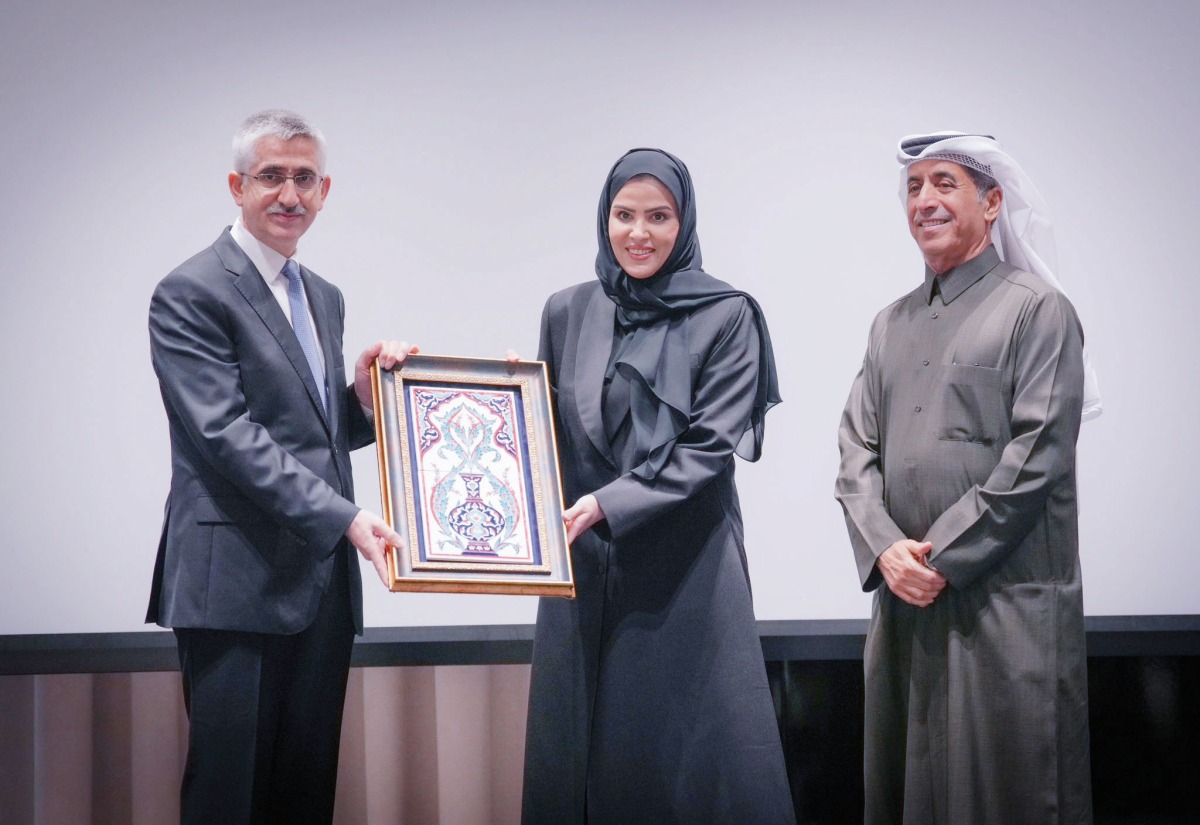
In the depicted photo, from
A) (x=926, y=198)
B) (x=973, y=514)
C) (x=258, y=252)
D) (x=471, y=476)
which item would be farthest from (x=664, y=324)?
(x=258, y=252)

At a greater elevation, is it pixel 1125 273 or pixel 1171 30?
pixel 1171 30

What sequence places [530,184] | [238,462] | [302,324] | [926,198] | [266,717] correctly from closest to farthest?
[238,462]
[266,717]
[302,324]
[926,198]
[530,184]

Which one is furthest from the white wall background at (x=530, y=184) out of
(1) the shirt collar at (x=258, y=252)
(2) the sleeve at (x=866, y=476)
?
(1) the shirt collar at (x=258, y=252)

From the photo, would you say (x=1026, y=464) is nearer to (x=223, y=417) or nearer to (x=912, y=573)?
(x=912, y=573)

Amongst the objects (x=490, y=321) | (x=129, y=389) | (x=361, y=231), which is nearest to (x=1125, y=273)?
(x=490, y=321)

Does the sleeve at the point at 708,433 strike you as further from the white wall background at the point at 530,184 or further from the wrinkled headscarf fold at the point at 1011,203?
the white wall background at the point at 530,184

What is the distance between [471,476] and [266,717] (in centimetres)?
66

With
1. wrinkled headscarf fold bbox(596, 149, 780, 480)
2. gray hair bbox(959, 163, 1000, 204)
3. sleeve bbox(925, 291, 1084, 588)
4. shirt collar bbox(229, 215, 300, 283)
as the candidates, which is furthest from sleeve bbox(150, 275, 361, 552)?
gray hair bbox(959, 163, 1000, 204)

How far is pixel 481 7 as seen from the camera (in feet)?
11.8

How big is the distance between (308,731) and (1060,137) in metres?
2.66

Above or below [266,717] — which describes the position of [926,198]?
above

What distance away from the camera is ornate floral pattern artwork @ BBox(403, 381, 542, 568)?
2387 millimetres

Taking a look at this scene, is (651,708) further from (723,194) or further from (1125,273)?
(1125,273)

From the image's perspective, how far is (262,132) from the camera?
250 centimetres
